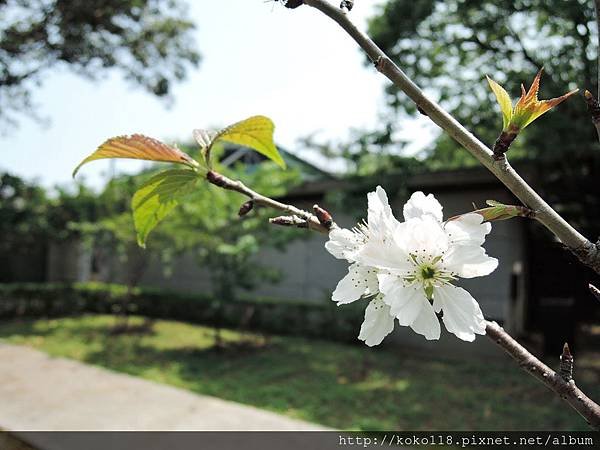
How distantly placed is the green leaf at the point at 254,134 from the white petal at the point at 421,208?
10.0 inches

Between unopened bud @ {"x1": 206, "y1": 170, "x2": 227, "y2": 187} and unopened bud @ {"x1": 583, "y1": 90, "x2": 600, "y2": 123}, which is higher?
unopened bud @ {"x1": 583, "y1": 90, "x2": 600, "y2": 123}

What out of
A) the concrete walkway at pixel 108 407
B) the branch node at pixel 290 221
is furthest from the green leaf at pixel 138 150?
the concrete walkway at pixel 108 407

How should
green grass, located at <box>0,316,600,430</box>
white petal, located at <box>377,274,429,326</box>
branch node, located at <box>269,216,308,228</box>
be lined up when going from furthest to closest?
green grass, located at <box>0,316,600,430</box> → branch node, located at <box>269,216,308,228</box> → white petal, located at <box>377,274,429,326</box>

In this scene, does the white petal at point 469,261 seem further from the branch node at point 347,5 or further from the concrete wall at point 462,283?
the concrete wall at point 462,283

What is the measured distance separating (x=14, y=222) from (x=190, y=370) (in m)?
7.26

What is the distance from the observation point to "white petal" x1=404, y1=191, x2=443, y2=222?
0.53m

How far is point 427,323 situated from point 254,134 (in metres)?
0.36

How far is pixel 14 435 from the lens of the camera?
367 cm

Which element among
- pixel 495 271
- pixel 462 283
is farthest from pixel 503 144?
pixel 495 271

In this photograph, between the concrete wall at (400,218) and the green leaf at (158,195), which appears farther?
the concrete wall at (400,218)

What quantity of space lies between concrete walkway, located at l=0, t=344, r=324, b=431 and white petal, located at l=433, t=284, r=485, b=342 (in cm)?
358

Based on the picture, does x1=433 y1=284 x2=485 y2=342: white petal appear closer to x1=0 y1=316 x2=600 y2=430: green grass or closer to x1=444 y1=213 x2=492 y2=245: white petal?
x1=444 y1=213 x2=492 y2=245: white petal

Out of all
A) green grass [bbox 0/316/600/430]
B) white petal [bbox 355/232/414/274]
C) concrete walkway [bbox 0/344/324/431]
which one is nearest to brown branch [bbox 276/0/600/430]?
white petal [bbox 355/232/414/274]

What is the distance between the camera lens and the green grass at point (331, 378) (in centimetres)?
464
